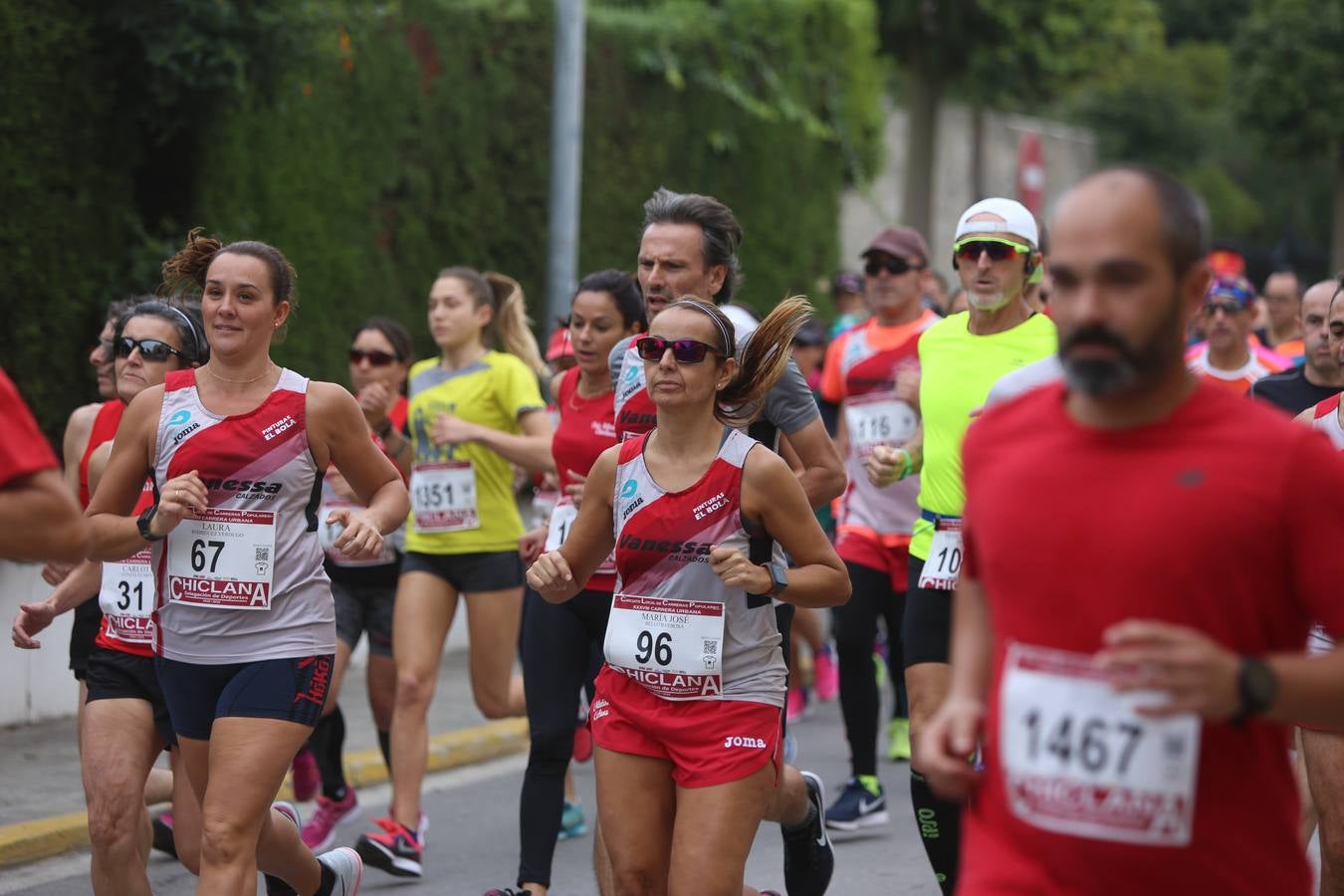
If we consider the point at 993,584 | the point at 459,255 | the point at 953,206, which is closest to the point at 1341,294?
the point at 993,584

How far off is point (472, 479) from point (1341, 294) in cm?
357

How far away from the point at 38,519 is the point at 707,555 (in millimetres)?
1880

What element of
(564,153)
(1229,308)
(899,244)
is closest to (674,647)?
(899,244)

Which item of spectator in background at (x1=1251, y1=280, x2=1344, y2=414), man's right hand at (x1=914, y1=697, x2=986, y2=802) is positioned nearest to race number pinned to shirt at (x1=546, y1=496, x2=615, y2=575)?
spectator in background at (x1=1251, y1=280, x2=1344, y2=414)

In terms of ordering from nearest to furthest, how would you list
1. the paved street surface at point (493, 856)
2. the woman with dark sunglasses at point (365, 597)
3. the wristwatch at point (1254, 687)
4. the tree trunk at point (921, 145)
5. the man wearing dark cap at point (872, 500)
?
1. the wristwatch at point (1254, 687)
2. the paved street surface at point (493, 856)
3. the woman with dark sunglasses at point (365, 597)
4. the man wearing dark cap at point (872, 500)
5. the tree trunk at point (921, 145)

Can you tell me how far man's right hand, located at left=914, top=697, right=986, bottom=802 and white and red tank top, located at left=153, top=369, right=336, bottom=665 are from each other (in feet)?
8.00

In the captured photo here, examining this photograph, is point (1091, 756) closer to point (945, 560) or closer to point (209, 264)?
point (945, 560)

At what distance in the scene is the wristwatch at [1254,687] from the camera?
2752 mm

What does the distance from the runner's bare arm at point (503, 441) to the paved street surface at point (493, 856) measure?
157 centimetres

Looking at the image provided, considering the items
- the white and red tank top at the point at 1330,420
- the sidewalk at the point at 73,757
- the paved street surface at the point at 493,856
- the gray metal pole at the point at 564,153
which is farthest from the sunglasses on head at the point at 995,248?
the gray metal pole at the point at 564,153

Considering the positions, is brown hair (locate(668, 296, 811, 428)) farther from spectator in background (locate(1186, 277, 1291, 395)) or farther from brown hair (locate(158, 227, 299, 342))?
spectator in background (locate(1186, 277, 1291, 395))

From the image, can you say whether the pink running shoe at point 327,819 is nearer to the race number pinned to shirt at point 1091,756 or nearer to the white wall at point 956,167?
the race number pinned to shirt at point 1091,756

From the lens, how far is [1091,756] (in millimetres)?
2885

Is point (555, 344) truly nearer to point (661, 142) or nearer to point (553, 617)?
point (553, 617)
